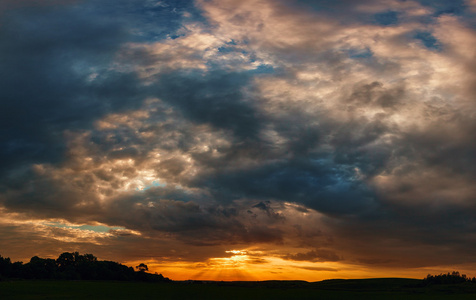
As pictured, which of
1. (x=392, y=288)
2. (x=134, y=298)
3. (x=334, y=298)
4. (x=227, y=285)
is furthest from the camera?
(x=392, y=288)

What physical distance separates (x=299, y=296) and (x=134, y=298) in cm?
5764

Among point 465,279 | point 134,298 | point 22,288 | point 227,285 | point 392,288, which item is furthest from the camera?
point 465,279

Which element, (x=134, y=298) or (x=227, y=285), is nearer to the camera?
(x=134, y=298)

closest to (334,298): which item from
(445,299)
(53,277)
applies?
(445,299)

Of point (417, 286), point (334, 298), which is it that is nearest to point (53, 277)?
point (334, 298)

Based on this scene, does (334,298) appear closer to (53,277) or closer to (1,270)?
(53,277)

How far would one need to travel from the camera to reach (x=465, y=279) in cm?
19812

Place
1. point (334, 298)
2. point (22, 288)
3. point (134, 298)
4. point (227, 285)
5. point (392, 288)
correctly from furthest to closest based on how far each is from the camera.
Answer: point (392, 288)
point (227, 285)
point (334, 298)
point (22, 288)
point (134, 298)

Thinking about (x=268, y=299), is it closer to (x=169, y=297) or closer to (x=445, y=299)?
(x=169, y=297)

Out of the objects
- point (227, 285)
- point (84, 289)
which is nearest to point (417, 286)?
point (227, 285)

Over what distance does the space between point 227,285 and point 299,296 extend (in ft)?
146

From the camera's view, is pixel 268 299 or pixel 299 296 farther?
pixel 299 296

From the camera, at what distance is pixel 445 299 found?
134 metres

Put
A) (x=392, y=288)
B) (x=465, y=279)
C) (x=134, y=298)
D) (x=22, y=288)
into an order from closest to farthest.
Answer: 1. (x=134, y=298)
2. (x=22, y=288)
3. (x=392, y=288)
4. (x=465, y=279)
